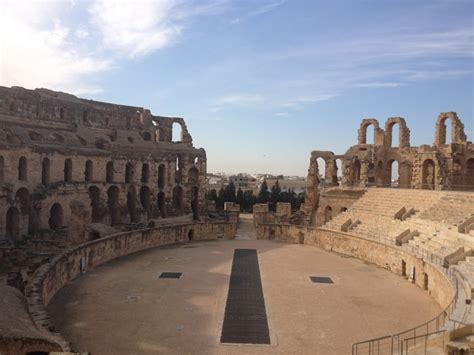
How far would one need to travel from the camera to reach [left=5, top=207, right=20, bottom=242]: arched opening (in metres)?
22.6

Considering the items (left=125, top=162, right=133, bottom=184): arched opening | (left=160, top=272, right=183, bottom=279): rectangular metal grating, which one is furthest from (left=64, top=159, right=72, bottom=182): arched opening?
(left=160, top=272, right=183, bottom=279): rectangular metal grating

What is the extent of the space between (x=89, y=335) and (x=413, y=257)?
484 inches

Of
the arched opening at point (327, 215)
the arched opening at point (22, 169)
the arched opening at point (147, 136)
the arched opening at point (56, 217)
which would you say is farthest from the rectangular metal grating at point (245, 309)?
the arched opening at point (147, 136)

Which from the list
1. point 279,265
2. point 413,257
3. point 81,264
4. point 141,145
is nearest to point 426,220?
point 413,257

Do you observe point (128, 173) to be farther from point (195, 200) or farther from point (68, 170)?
point (195, 200)

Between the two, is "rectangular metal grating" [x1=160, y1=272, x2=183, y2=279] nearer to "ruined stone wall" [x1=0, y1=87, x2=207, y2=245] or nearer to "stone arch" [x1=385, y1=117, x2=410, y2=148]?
"ruined stone wall" [x1=0, y1=87, x2=207, y2=245]

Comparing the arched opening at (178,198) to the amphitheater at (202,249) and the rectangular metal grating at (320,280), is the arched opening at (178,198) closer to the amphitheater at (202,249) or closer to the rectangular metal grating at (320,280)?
the amphitheater at (202,249)

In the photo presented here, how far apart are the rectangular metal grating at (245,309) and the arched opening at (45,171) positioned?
1399cm

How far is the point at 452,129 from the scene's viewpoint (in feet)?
102

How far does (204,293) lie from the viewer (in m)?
14.7

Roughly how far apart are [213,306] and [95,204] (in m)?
18.2

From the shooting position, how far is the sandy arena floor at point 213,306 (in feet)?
34.4

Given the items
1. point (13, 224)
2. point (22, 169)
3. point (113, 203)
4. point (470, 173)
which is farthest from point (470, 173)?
point (13, 224)

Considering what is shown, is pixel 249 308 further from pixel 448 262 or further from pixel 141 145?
pixel 141 145
